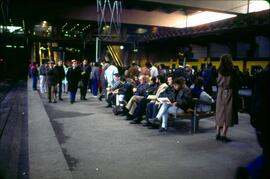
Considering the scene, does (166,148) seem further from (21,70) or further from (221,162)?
(21,70)

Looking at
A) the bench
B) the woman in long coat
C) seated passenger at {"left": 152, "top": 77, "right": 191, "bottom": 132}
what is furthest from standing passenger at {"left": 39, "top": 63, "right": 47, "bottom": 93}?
the woman in long coat

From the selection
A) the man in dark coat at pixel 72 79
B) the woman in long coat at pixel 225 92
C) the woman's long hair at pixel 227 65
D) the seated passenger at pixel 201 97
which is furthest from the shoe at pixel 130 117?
the man in dark coat at pixel 72 79

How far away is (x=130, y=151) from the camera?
632 cm

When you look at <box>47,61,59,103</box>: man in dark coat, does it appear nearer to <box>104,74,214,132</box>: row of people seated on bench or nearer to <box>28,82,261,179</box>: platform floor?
<box>28,82,261,179</box>: platform floor

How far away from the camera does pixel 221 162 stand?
18.6 feet

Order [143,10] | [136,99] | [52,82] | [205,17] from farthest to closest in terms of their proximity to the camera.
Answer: [143,10], [205,17], [52,82], [136,99]

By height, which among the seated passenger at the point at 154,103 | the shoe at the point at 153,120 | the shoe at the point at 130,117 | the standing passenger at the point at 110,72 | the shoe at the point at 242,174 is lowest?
the shoe at the point at 130,117

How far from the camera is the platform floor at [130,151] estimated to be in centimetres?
507

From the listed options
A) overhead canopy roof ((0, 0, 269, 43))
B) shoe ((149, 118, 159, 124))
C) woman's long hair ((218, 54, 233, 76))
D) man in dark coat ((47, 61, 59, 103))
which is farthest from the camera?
overhead canopy roof ((0, 0, 269, 43))

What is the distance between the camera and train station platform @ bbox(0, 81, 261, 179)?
200 inches

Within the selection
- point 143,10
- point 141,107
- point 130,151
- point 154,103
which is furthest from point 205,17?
point 130,151

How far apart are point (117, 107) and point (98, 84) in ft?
21.2

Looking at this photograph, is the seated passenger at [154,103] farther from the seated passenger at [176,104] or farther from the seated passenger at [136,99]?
the seated passenger at [136,99]

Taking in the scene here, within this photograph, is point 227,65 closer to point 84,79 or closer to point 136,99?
point 136,99
